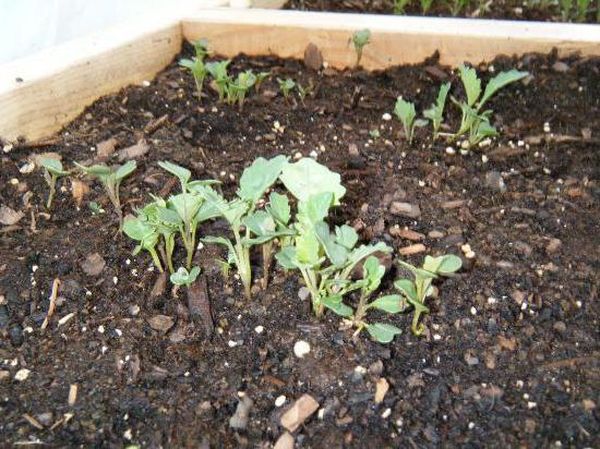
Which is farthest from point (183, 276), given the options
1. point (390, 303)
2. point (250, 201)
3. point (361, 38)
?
point (361, 38)

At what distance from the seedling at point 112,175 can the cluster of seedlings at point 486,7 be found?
1393 millimetres

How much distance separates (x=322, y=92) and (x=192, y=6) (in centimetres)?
57

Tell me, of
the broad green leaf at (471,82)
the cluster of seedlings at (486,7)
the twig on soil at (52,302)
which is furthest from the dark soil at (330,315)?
the cluster of seedlings at (486,7)

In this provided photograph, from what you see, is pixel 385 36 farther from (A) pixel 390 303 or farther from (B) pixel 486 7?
(A) pixel 390 303

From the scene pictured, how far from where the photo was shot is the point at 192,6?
2238 millimetres

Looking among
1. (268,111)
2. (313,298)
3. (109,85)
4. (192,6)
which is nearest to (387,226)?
(313,298)

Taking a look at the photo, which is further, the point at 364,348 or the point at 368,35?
the point at 368,35

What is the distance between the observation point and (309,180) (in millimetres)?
1298

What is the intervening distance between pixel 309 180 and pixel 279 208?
0.08 m

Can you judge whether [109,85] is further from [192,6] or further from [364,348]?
[364,348]

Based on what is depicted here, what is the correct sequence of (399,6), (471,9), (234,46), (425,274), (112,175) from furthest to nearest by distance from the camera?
1. (471,9)
2. (399,6)
3. (234,46)
4. (112,175)
5. (425,274)

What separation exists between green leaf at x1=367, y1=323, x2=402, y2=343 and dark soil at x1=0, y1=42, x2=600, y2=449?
0.04 meters

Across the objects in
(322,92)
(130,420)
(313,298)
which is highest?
(322,92)

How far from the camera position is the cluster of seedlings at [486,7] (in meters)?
2.43
